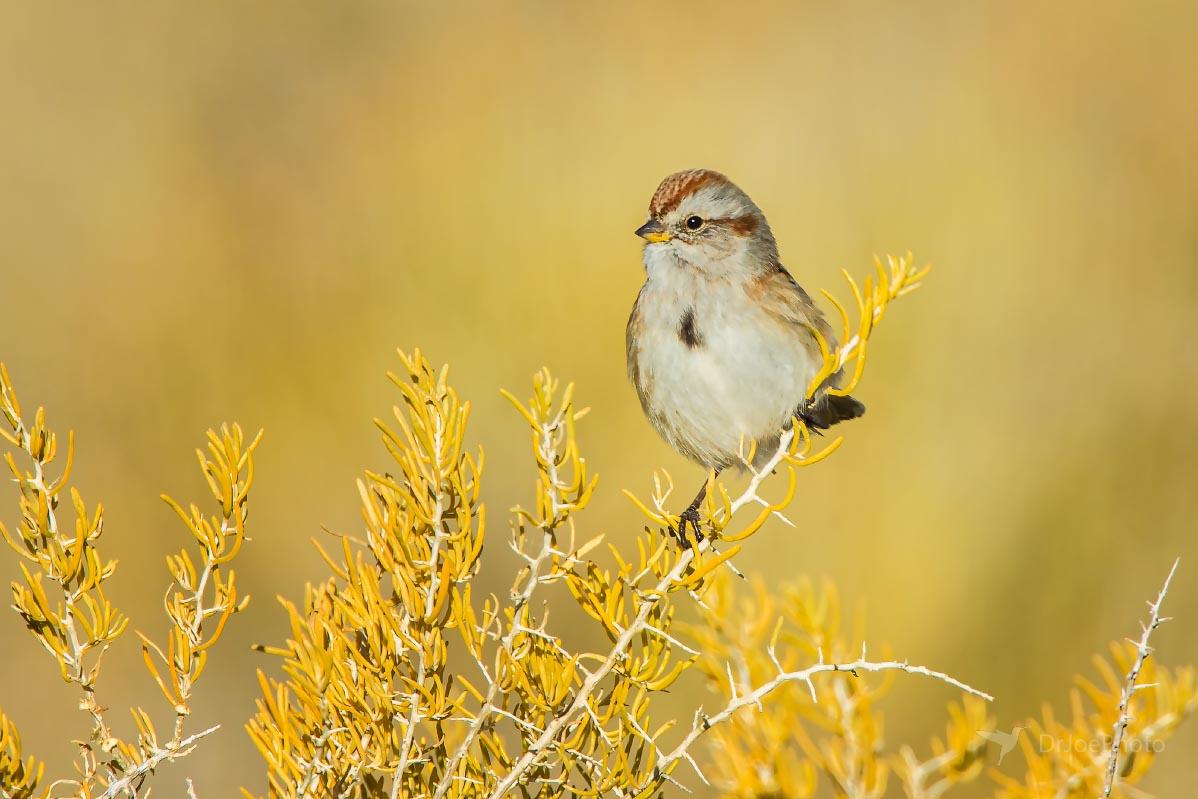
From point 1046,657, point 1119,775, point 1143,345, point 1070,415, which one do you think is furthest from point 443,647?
point 1143,345

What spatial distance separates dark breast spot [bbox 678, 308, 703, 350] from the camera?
2.61m

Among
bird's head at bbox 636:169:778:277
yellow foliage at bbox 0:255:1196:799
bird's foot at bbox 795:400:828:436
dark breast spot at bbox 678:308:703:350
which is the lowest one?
yellow foliage at bbox 0:255:1196:799

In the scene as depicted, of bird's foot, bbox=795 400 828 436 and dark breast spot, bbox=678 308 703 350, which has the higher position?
dark breast spot, bbox=678 308 703 350

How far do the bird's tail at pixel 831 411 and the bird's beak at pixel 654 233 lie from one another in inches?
21.5

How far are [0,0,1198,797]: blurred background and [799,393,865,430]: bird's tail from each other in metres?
0.84

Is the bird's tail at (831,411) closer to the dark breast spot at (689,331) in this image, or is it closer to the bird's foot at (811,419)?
the bird's foot at (811,419)

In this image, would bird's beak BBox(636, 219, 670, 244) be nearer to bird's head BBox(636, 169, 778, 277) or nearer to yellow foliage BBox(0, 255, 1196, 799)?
bird's head BBox(636, 169, 778, 277)

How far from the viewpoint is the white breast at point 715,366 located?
8.34ft

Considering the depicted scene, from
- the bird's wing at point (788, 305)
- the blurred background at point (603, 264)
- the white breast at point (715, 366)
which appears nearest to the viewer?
the white breast at point (715, 366)

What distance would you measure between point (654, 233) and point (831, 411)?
63 centimetres

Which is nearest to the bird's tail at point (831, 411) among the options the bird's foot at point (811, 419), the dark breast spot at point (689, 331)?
the bird's foot at point (811, 419)

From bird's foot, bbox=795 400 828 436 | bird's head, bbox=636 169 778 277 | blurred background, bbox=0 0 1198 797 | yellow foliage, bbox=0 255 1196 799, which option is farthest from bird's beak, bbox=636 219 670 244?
yellow foliage, bbox=0 255 1196 799

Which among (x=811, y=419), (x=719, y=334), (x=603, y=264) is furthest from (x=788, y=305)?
(x=603, y=264)

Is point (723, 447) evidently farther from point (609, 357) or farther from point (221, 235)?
point (221, 235)
